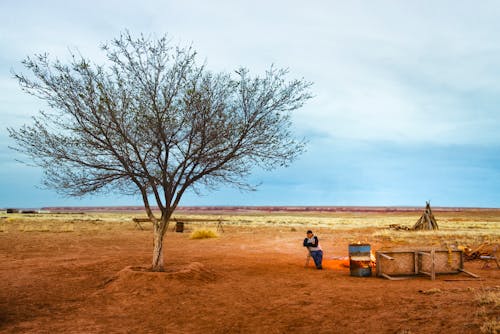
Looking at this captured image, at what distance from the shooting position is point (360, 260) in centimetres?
1416

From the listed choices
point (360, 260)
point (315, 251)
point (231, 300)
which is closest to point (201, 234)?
point (315, 251)

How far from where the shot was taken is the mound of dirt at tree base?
12.2m

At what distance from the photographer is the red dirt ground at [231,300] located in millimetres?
8594

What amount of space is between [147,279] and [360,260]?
261 inches

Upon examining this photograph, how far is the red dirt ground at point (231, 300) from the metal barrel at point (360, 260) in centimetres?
40

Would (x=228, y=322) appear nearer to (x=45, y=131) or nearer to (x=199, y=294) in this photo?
(x=199, y=294)

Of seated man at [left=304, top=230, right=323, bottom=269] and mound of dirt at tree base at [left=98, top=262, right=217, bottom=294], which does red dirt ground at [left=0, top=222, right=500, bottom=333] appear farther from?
seated man at [left=304, top=230, right=323, bottom=269]

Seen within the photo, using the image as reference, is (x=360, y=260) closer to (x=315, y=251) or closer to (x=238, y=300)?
(x=315, y=251)

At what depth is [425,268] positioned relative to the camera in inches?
549

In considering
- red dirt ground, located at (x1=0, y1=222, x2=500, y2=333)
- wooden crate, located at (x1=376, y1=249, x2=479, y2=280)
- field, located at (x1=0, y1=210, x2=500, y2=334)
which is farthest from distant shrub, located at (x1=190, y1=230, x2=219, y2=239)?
wooden crate, located at (x1=376, y1=249, x2=479, y2=280)

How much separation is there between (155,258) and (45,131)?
5.10 m

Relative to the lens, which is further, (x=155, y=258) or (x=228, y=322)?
(x=155, y=258)

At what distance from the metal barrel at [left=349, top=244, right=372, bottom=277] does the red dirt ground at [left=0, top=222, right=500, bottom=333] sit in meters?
0.40

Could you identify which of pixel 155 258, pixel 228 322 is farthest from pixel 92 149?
pixel 228 322
